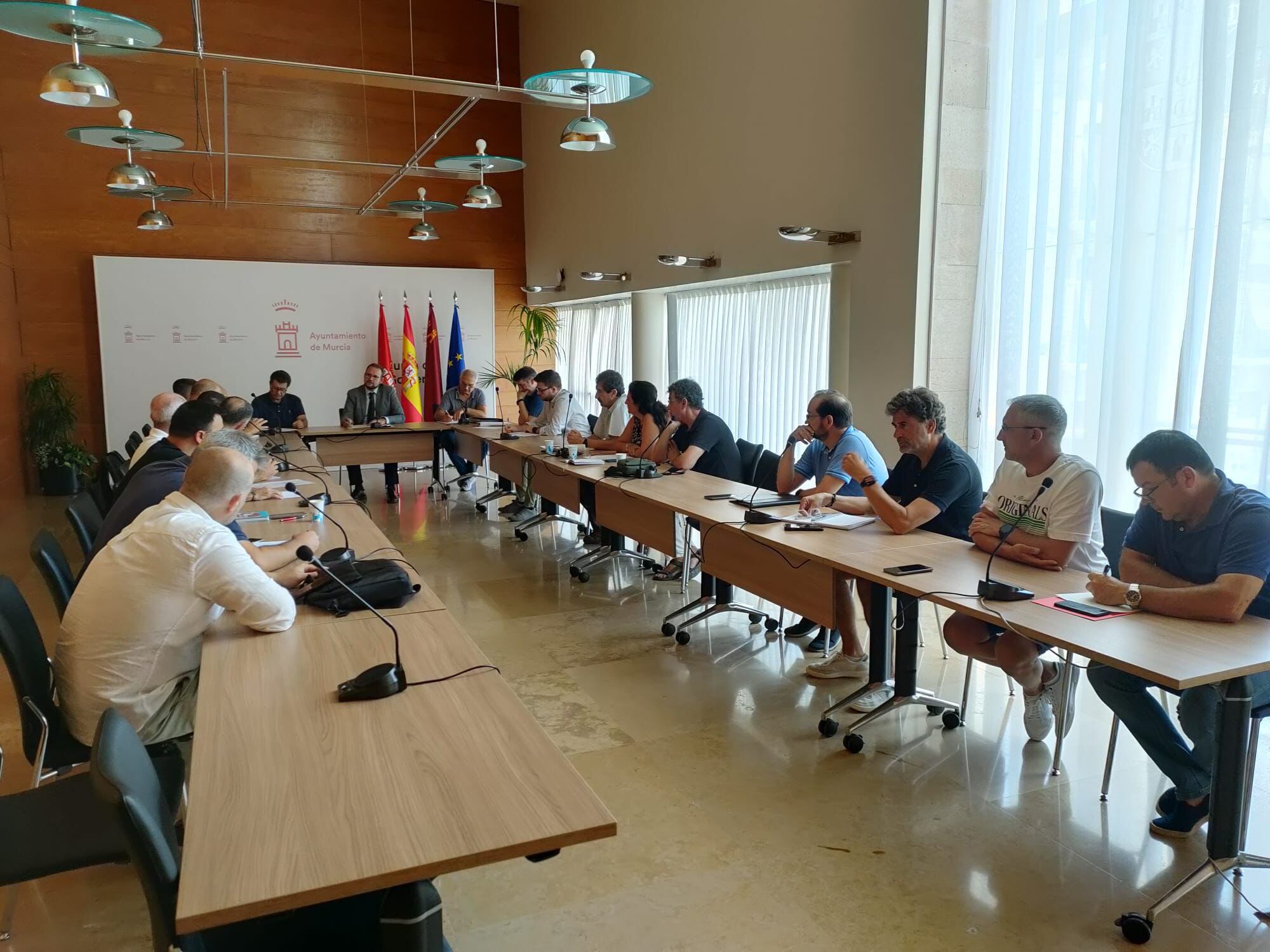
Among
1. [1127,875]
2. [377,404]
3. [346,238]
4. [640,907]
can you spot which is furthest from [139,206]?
[1127,875]

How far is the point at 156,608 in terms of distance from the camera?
2148mm

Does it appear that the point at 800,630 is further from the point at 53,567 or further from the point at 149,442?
the point at 149,442

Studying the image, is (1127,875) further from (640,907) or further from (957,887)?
(640,907)

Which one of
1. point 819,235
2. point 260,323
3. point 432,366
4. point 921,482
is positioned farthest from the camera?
point 432,366

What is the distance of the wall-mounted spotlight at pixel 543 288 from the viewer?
10297mm

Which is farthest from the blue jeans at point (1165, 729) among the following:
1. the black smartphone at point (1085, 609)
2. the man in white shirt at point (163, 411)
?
the man in white shirt at point (163, 411)

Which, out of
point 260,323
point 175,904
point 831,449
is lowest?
point 175,904

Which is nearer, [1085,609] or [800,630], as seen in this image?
[1085,609]

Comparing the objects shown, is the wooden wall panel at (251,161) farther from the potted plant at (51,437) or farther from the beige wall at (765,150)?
the beige wall at (765,150)

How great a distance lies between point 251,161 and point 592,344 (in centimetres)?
→ 443

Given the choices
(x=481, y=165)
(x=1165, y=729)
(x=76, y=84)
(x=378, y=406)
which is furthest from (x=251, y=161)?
(x=1165, y=729)

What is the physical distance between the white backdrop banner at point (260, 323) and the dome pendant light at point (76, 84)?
21.1 ft

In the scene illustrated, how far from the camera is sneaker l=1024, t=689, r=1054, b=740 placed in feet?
10.3

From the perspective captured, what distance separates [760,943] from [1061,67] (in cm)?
426
